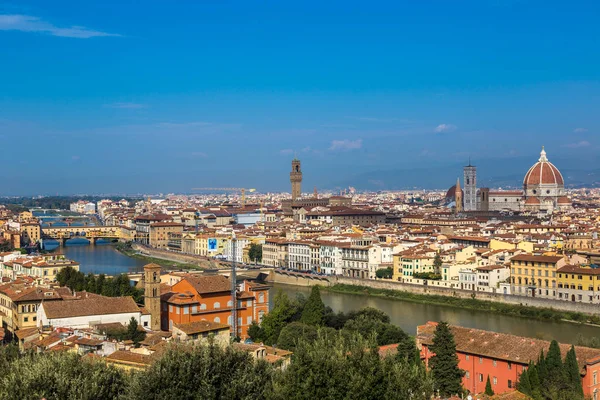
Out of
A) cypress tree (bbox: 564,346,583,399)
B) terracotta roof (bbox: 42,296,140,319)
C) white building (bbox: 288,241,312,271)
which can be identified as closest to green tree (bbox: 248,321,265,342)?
terracotta roof (bbox: 42,296,140,319)

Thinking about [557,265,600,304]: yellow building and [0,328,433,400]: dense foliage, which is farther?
[557,265,600,304]: yellow building

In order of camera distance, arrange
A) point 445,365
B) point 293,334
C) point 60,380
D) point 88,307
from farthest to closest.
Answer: point 88,307 < point 293,334 < point 445,365 < point 60,380

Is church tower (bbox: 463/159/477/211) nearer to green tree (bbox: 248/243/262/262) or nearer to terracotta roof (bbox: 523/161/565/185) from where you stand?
terracotta roof (bbox: 523/161/565/185)

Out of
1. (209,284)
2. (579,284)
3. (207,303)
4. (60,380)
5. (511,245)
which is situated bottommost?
(579,284)

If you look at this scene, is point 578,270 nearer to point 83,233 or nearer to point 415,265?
point 415,265

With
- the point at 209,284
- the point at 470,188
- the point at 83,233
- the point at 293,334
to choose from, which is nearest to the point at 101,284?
the point at 209,284

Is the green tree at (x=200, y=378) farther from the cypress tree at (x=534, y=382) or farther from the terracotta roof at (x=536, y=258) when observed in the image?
the terracotta roof at (x=536, y=258)
